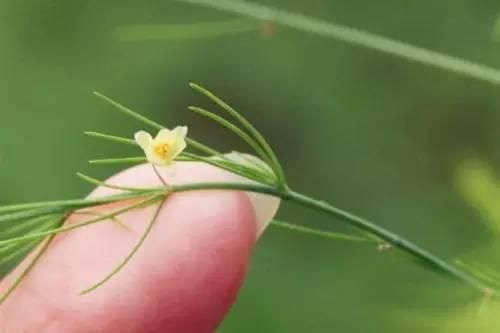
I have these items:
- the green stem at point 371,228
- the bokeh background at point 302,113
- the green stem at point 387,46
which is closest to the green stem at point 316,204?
the green stem at point 371,228

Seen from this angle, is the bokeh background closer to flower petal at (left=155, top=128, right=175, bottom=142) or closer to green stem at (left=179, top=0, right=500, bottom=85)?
green stem at (left=179, top=0, right=500, bottom=85)

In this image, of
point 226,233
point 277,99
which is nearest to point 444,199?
point 277,99

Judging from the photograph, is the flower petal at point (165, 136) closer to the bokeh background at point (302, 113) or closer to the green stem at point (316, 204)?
the green stem at point (316, 204)

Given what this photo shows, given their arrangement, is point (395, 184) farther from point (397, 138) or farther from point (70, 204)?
point (70, 204)

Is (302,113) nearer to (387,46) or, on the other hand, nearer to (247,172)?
(387,46)

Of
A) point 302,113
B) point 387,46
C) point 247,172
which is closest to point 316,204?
point 247,172

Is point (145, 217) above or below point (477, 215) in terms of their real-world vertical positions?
above
